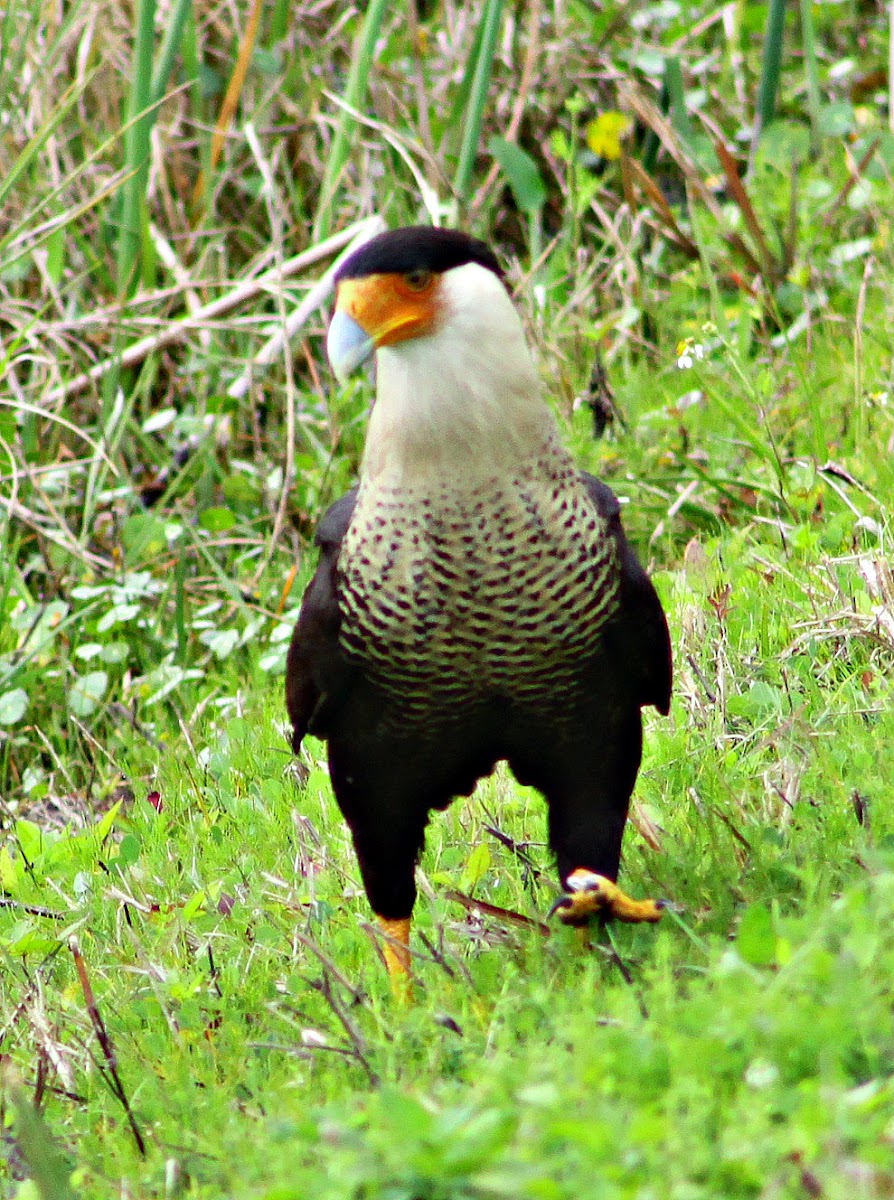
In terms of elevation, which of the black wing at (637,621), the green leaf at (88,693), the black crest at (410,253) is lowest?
the green leaf at (88,693)

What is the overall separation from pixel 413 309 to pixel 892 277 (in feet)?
9.66

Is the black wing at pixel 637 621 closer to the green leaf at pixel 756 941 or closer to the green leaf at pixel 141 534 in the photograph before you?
the green leaf at pixel 756 941

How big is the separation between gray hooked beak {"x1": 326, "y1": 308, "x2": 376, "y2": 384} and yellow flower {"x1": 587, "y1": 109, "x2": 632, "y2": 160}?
3.58 metres

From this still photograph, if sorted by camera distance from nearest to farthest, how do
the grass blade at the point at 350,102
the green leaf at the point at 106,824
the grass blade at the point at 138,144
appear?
the green leaf at the point at 106,824 < the grass blade at the point at 138,144 < the grass blade at the point at 350,102

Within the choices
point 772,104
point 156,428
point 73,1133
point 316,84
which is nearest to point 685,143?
point 772,104

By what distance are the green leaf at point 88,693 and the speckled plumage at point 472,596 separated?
2.13 meters

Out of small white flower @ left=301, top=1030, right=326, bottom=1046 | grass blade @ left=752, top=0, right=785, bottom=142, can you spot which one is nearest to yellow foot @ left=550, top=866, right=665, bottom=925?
small white flower @ left=301, top=1030, right=326, bottom=1046

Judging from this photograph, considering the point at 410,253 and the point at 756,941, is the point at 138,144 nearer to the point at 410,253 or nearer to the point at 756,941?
the point at 410,253

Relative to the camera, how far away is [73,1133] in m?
2.72

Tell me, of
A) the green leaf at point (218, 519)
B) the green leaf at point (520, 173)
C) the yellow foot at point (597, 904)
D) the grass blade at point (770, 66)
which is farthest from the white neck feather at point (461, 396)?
the green leaf at point (520, 173)

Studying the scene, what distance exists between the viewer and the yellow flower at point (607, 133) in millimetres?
6004

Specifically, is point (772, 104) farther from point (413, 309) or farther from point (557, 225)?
point (413, 309)

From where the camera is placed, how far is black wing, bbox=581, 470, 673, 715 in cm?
289

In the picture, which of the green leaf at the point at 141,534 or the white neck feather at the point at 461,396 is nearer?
the white neck feather at the point at 461,396
